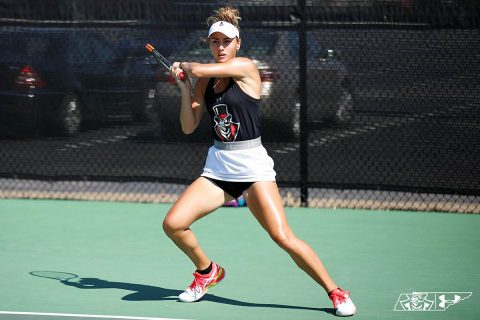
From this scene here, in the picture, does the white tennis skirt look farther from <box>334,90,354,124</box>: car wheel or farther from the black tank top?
<box>334,90,354,124</box>: car wheel

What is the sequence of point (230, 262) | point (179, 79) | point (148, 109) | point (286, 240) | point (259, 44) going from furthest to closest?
point (148, 109) → point (259, 44) → point (230, 262) → point (179, 79) → point (286, 240)

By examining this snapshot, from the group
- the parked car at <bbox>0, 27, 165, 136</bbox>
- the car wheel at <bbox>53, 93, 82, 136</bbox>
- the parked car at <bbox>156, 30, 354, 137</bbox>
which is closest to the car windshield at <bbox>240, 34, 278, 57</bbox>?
the parked car at <bbox>156, 30, 354, 137</bbox>

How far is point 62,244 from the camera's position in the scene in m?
9.13

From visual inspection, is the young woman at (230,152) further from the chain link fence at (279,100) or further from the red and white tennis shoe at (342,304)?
the chain link fence at (279,100)

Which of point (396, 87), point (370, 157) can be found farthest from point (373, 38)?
point (370, 157)

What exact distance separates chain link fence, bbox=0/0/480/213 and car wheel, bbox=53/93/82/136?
0.04ft

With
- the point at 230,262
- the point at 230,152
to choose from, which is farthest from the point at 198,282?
the point at 230,262

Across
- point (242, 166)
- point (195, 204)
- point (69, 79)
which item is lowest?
point (195, 204)

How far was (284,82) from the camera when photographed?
36.0 ft

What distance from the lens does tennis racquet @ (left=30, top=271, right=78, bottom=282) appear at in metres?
7.81

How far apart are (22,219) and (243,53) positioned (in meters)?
2.86

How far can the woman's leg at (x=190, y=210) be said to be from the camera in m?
6.82

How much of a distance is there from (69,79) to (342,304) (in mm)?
5636

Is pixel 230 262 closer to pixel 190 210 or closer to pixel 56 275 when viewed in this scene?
pixel 56 275
